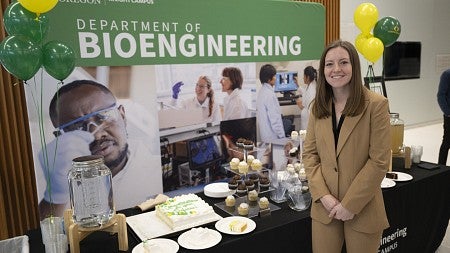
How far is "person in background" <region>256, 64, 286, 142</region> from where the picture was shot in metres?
3.71

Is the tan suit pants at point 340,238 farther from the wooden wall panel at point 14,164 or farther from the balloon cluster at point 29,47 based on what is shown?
the wooden wall panel at point 14,164

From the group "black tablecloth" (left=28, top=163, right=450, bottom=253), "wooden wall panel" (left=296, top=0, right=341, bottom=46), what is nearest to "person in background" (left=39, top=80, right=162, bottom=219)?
"black tablecloth" (left=28, top=163, right=450, bottom=253)

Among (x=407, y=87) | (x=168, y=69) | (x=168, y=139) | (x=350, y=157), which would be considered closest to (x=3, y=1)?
(x=168, y=69)

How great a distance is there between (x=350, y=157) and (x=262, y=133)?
82.0 inches

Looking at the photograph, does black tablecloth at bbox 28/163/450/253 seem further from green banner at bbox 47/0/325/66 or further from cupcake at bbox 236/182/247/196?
green banner at bbox 47/0/325/66

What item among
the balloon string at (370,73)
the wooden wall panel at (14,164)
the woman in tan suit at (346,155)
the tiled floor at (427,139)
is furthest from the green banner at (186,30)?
the tiled floor at (427,139)

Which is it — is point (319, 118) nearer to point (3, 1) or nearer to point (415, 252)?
point (415, 252)

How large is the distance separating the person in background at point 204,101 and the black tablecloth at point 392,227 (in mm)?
1042

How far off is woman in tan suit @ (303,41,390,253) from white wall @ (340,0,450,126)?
5784mm

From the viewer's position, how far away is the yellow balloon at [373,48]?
3.00 meters

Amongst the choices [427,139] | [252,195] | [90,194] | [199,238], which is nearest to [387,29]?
[252,195]

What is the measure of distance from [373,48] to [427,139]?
4.87 m

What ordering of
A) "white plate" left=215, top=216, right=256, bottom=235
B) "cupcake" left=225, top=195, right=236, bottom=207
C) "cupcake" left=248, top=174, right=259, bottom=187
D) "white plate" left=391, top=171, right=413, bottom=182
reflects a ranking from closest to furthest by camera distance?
"white plate" left=215, top=216, right=256, bottom=235 → "cupcake" left=225, top=195, right=236, bottom=207 → "cupcake" left=248, top=174, right=259, bottom=187 → "white plate" left=391, top=171, right=413, bottom=182

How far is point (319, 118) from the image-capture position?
1.82m
